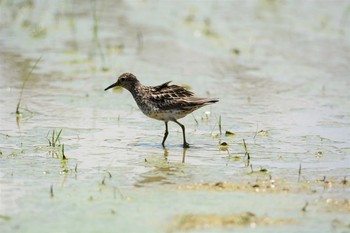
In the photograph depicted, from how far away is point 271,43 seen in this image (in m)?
18.2

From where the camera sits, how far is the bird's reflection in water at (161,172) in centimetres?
912

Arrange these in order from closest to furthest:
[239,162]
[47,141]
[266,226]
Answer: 1. [266,226]
2. [239,162]
3. [47,141]

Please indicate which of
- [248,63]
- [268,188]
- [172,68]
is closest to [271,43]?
[248,63]

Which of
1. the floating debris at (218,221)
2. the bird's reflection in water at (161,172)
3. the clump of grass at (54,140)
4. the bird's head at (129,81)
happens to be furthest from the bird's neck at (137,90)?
the floating debris at (218,221)

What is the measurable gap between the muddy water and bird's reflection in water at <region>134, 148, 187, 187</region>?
0.02m

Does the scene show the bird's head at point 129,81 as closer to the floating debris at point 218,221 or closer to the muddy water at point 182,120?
the muddy water at point 182,120

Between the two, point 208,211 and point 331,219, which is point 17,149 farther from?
point 331,219

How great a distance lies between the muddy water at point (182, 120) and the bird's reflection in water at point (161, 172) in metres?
0.02

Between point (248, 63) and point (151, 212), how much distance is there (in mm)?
8805

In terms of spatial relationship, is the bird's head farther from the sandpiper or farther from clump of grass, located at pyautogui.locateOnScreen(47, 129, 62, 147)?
clump of grass, located at pyautogui.locateOnScreen(47, 129, 62, 147)

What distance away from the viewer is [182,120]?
1255 cm

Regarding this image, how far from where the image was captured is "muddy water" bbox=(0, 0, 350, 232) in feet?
26.4

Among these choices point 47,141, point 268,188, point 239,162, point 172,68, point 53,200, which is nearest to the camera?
point 53,200

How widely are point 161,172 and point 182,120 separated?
3049mm
